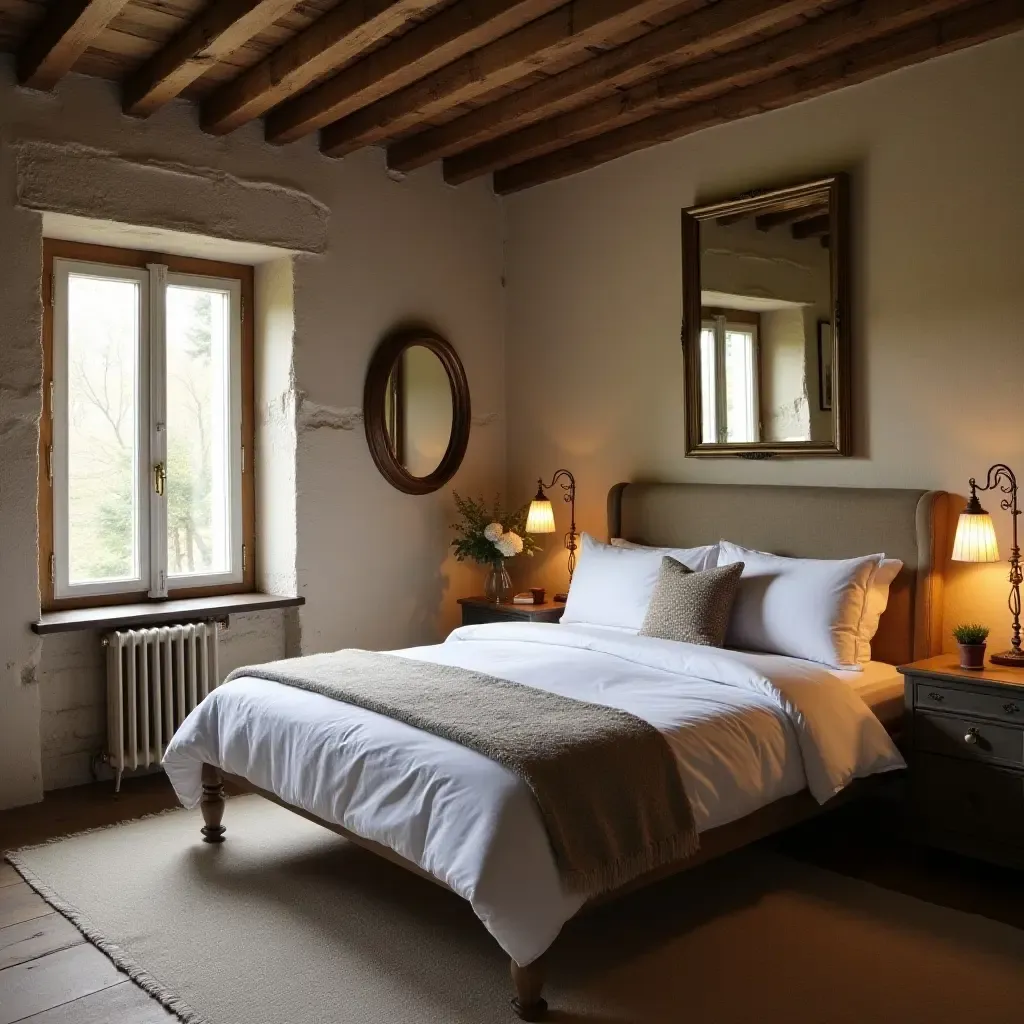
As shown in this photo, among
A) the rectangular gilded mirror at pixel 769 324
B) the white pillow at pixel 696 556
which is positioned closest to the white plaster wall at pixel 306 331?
the rectangular gilded mirror at pixel 769 324

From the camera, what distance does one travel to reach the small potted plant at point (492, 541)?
4918mm

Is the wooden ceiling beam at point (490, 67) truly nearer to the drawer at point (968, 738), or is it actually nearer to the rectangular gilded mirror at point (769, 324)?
the rectangular gilded mirror at point (769, 324)

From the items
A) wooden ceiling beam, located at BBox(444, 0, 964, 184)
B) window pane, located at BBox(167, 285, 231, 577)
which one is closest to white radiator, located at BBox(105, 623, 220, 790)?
window pane, located at BBox(167, 285, 231, 577)

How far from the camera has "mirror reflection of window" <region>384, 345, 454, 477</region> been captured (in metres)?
5.07

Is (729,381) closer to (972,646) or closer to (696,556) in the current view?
(696,556)

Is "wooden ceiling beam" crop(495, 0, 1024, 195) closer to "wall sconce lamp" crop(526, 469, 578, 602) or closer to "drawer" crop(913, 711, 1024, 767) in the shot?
Answer: "wall sconce lamp" crop(526, 469, 578, 602)

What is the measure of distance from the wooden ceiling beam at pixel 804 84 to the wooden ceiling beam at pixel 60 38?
2154mm

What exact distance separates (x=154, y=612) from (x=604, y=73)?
2.77 m

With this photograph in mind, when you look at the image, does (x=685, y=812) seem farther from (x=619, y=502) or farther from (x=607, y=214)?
(x=607, y=214)

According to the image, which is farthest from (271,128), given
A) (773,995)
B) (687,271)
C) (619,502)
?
(773,995)

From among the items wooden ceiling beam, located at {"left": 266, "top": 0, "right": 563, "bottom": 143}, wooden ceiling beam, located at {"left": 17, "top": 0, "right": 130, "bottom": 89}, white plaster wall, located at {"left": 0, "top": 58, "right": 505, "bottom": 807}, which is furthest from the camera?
white plaster wall, located at {"left": 0, "top": 58, "right": 505, "bottom": 807}

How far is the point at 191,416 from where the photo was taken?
4.75 metres

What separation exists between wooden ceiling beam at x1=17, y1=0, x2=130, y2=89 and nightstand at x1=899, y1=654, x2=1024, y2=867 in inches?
130

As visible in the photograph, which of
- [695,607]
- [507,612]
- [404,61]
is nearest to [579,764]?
[695,607]
